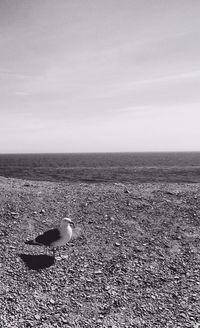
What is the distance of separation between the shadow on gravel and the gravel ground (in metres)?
0.03

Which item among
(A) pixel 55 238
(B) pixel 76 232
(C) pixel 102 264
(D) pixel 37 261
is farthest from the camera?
(B) pixel 76 232

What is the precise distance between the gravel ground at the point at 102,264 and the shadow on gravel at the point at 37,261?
0.11 ft

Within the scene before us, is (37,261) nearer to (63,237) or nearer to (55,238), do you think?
(55,238)

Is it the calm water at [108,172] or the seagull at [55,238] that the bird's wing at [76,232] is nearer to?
the seagull at [55,238]

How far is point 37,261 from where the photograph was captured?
33.6 ft

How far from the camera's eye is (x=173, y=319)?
818cm

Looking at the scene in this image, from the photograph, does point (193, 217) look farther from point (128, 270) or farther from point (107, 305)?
point (107, 305)

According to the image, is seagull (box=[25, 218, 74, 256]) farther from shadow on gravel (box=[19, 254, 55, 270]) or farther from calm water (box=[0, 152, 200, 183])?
calm water (box=[0, 152, 200, 183])

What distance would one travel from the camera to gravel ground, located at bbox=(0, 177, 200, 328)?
322 inches

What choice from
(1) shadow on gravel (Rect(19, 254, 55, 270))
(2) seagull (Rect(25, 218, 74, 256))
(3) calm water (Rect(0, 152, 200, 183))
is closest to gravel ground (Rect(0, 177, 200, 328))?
(1) shadow on gravel (Rect(19, 254, 55, 270))

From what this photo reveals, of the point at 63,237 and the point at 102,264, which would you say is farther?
the point at 63,237

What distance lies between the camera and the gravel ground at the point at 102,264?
26.8 feet

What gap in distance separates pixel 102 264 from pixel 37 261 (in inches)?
87.2

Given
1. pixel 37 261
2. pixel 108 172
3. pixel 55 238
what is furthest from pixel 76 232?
pixel 108 172
